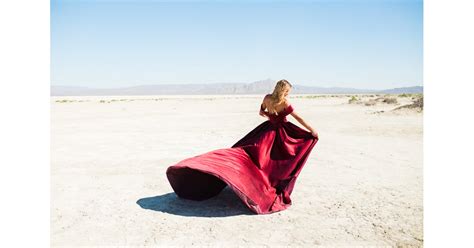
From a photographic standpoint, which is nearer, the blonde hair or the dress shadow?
the dress shadow

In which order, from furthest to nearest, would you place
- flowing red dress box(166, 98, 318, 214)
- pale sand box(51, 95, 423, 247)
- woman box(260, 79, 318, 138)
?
woman box(260, 79, 318, 138), flowing red dress box(166, 98, 318, 214), pale sand box(51, 95, 423, 247)

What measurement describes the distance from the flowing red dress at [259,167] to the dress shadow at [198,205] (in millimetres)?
150

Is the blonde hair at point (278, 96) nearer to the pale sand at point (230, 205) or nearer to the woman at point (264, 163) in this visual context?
the woman at point (264, 163)

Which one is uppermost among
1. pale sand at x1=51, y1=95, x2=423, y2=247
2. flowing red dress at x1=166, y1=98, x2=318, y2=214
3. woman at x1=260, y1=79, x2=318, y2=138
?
woman at x1=260, y1=79, x2=318, y2=138

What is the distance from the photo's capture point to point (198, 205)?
6.40 m

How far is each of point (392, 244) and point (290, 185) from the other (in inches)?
71.0

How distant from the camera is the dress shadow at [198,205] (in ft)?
19.7

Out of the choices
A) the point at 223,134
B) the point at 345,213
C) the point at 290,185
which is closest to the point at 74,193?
the point at 290,185

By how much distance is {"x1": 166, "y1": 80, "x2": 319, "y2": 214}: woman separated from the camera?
606 centimetres

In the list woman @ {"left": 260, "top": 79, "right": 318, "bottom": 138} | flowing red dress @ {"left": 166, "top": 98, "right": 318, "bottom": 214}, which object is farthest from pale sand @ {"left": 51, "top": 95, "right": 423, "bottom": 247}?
woman @ {"left": 260, "top": 79, "right": 318, "bottom": 138}

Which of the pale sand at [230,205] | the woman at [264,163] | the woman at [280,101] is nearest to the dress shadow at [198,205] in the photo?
the pale sand at [230,205]

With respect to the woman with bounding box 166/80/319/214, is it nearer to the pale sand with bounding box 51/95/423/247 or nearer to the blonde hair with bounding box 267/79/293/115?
the blonde hair with bounding box 267/79/293/115

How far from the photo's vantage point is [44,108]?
604 cm
